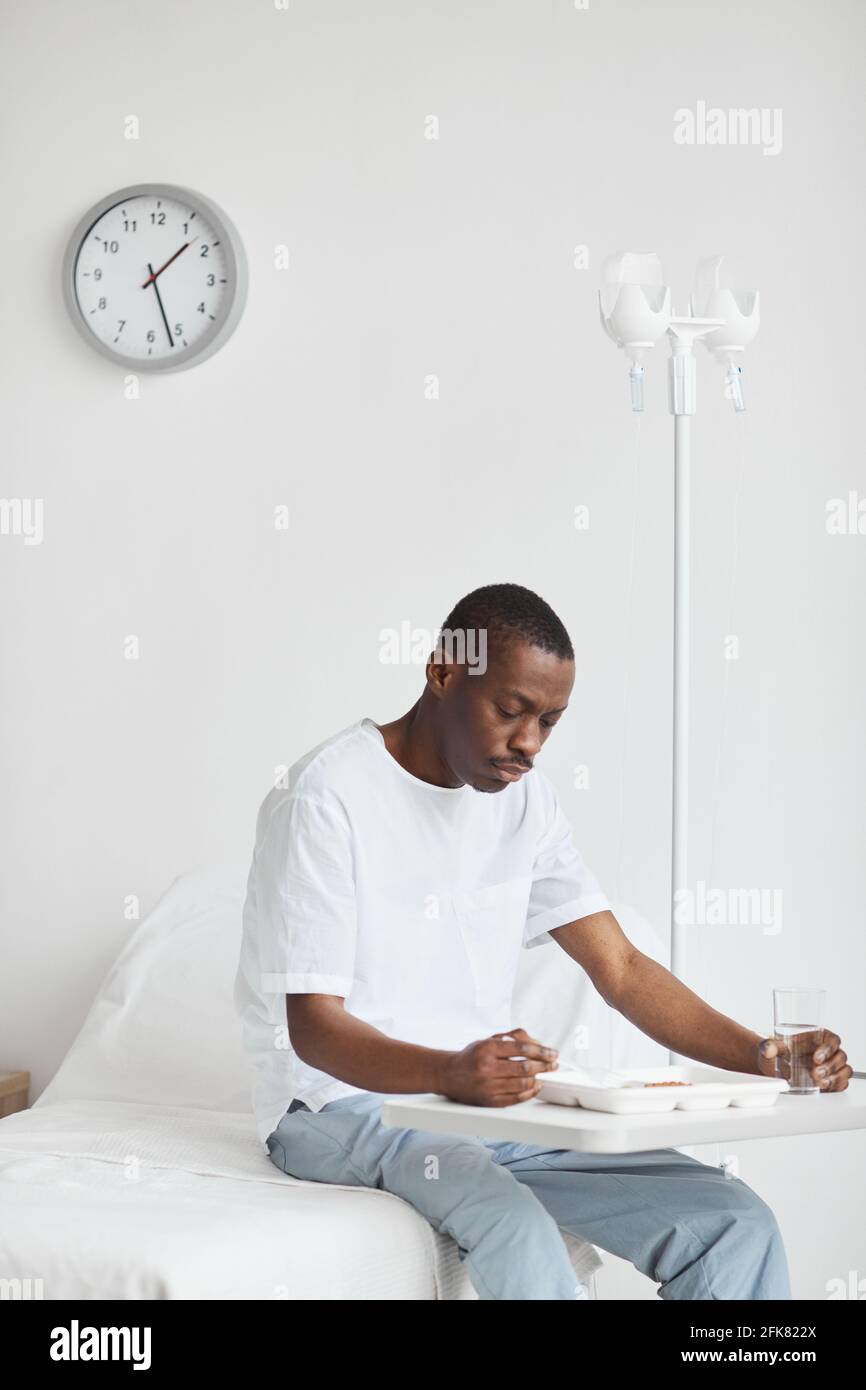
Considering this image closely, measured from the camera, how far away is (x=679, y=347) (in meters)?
2.26

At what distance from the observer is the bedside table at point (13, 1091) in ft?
8.83

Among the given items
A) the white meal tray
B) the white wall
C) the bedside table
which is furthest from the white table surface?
the bedside table

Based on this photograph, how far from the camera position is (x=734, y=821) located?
2486 millimetres

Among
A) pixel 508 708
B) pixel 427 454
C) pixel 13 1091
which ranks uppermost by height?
pixel 427 454

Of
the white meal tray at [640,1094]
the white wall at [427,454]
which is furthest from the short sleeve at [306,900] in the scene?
the white wall at [427,454]

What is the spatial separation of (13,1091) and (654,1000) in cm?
136

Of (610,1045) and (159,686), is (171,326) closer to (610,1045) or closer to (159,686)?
(159,686)

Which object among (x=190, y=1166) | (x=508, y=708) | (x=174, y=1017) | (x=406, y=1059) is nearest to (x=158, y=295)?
(x=174, y=1017)

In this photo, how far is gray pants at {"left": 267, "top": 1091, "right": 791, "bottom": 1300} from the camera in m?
1.54

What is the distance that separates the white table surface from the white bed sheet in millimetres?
217

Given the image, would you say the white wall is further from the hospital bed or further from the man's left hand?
the man's left hand

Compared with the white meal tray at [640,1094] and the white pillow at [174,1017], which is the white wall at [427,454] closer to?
the white pillow at [174,1017]

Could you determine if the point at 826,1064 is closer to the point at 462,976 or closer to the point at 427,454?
the point at 462,976

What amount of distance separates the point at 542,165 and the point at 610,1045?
1.44 m
